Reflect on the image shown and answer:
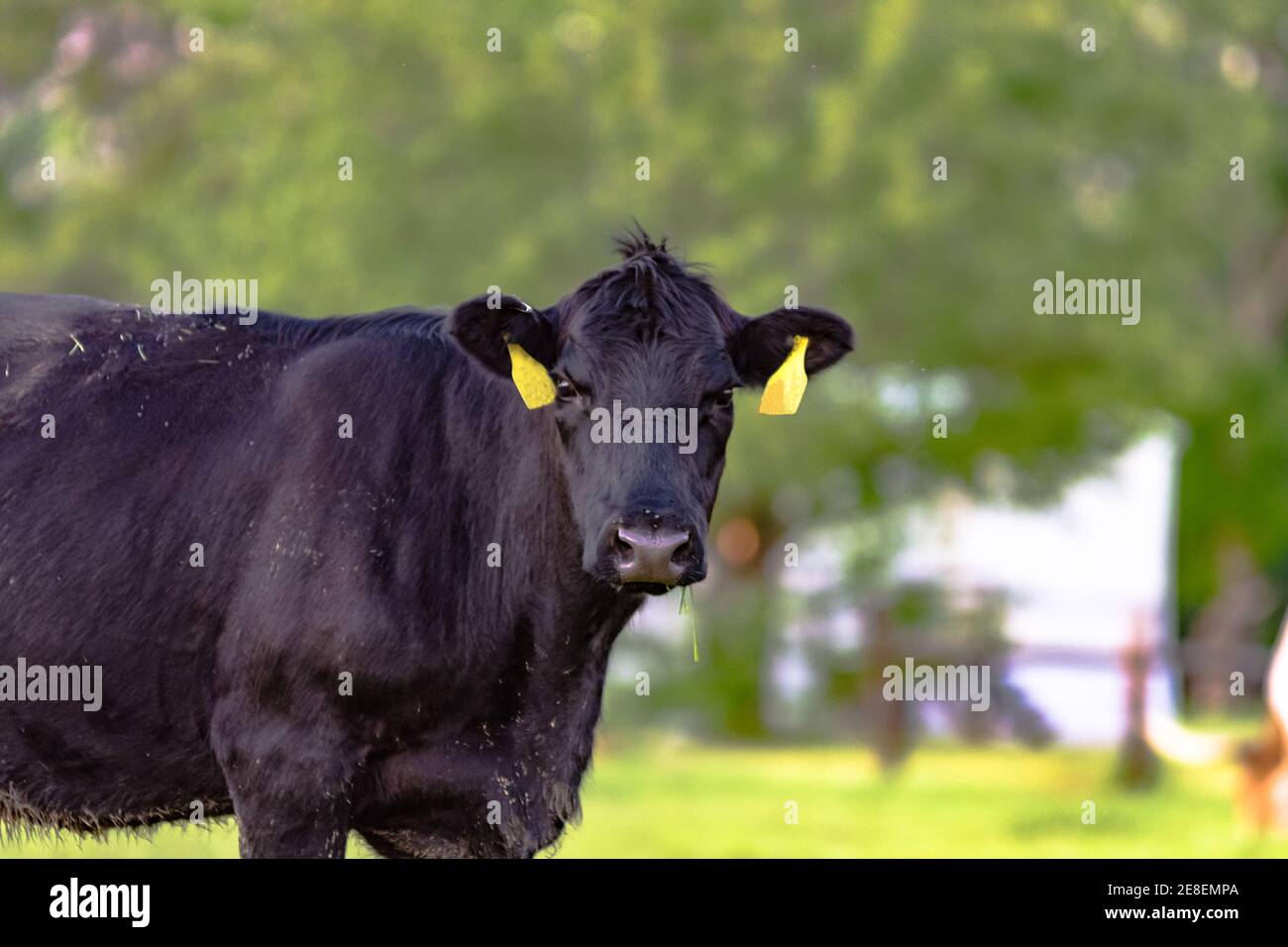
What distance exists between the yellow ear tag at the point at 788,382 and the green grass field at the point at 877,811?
4943 mm

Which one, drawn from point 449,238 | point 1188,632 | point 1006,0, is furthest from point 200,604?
point 1188,632

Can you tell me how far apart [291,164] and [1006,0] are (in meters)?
7.96

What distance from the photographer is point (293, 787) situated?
5535 millimetres

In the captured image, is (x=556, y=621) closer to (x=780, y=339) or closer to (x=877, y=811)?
(x=780, y=339)

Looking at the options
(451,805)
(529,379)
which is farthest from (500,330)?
(451,805)

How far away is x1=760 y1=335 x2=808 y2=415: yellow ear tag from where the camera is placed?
617 cm

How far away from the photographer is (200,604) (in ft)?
19.2

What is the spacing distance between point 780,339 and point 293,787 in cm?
210

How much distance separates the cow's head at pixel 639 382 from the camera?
17.7 ft

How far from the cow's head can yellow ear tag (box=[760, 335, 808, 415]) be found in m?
0.01

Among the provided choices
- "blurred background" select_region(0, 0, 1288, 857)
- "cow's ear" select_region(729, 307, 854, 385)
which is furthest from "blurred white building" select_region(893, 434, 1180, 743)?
"cow's ear" select_region(729, 307, 854, 385)

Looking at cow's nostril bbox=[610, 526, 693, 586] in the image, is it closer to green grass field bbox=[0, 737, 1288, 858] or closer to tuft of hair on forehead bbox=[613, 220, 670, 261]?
tuft of hair on forehead bbox=[613, 220, 670, 261]

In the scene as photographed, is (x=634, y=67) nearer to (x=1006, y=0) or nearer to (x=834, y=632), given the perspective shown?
(x=1006, y=0)

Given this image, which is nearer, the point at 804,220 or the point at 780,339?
the point at 780,339
